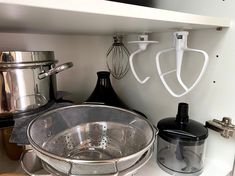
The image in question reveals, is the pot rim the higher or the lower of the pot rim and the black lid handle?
the higher

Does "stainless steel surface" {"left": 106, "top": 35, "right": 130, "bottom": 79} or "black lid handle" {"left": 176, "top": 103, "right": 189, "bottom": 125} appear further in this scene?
"stainless steel surface" {"left": 106, "top": 35, "right": 130, "bottom": 79}

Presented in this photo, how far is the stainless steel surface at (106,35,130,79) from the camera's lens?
35.7 inches

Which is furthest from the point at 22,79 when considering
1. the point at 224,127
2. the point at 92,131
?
the point at 224,127

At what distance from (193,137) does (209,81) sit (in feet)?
0.66

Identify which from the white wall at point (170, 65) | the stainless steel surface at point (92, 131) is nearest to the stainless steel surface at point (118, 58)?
the white wall at point (170, 65)

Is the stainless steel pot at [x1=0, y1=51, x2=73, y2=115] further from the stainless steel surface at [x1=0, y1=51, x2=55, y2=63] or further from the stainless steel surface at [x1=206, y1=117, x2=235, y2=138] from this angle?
the stainless steel surface at [x1=206, y1=117, x2=235, y2=138]

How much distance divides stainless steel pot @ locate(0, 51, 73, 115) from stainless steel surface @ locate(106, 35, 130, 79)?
0.43m

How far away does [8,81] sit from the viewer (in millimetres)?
477

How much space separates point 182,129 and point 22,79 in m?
0.46

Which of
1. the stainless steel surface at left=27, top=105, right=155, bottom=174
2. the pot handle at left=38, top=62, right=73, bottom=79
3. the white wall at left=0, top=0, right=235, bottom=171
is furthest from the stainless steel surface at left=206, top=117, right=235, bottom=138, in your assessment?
the pot handle at left=38, top=62, right=73, bottom=79

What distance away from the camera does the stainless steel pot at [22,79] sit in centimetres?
47

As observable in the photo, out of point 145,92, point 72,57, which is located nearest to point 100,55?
point 72,57

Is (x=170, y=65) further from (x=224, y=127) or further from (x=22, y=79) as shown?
(x=22, y=79)

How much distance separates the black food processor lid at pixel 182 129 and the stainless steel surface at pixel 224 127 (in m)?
0.05
